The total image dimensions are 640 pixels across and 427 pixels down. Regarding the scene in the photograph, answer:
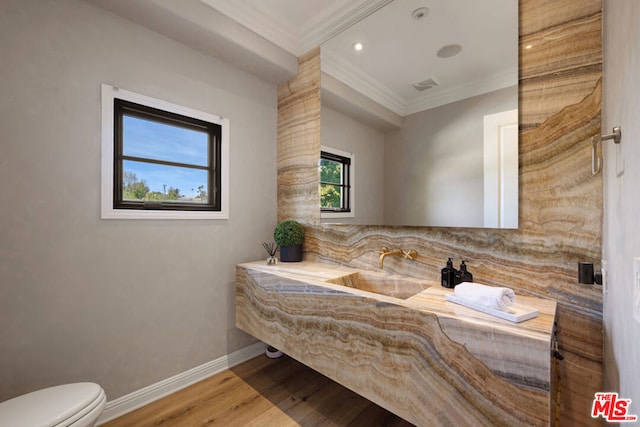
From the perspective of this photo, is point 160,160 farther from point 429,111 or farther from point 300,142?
point 429,111

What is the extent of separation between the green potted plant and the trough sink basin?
0.59m

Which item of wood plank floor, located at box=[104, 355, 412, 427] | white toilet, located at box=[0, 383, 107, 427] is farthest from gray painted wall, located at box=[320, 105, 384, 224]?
white toilet, located at box=[0, 383, 107, 427]

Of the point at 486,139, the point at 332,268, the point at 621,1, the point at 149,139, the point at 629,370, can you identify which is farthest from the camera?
the point at 332,268

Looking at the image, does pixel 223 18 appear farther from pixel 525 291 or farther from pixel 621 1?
pixel 525 291

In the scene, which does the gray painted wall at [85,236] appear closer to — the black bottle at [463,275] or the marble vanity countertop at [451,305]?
the marble vanity countertop at [451,305]

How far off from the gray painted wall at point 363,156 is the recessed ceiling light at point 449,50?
1.81ft

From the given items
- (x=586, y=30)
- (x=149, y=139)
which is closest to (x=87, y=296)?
(x=149, y=139)

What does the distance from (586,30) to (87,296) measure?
284 cm

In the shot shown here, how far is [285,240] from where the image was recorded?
2.22 meters

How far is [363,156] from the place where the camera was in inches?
76.9

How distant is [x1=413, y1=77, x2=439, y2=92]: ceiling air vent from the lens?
5.36 ft

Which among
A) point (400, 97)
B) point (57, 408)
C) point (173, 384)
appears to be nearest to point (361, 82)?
point (400, 97)

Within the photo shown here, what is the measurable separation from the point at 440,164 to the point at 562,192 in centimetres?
56

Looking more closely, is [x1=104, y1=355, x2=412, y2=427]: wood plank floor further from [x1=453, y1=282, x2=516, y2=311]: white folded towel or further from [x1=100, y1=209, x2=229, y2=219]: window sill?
[x1=100, y1=209, x2=229, y2=219]: window sill
